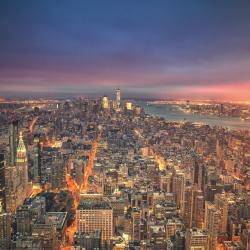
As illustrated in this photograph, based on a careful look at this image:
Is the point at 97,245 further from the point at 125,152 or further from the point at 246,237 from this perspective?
the point at 125,152

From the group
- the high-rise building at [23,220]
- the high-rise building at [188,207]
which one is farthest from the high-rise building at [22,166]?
the high-rise building at [188,207]

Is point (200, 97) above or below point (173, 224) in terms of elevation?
above

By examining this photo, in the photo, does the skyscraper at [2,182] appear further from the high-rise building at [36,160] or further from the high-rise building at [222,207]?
the high-rise building at [222,207]

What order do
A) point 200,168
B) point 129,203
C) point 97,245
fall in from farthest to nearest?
point 200,168 → point 129,203 → point 97,245

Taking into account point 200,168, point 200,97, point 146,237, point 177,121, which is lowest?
point 146,237

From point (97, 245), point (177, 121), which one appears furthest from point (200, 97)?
point (177, 121)

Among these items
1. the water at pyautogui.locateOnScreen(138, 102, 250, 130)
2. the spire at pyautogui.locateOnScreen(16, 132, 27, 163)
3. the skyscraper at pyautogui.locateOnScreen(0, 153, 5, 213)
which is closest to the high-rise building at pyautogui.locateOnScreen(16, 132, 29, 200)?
the spire at pyautogui.locateOnScreen(16, 132, 27, 163)

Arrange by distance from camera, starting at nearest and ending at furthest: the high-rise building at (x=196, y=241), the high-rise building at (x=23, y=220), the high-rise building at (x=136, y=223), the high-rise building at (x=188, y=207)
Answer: the high-rise building at (x=196, y=241), the high-rise building at (x=23, y=220), the high-rise building at (x=136, y=223), the high-rise building at (x=188, y=207)

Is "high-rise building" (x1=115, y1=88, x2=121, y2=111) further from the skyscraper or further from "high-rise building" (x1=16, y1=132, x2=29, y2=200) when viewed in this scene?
the skyscraper
